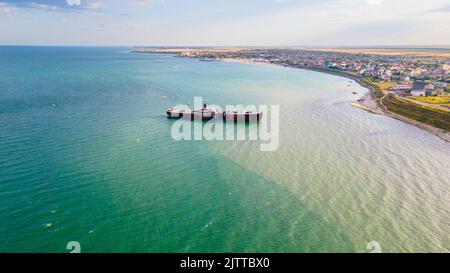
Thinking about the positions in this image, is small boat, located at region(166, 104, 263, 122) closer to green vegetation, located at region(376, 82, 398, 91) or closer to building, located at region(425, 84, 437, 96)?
building, located at region(425, 84, 437, 96)

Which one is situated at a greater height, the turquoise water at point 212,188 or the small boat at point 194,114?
the small boat at point 194,114

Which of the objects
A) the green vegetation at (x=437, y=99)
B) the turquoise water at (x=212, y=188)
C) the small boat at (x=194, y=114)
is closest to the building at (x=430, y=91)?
the green vegetation at (x=437, y=99)

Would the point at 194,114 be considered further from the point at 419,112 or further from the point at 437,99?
the point at 437,99

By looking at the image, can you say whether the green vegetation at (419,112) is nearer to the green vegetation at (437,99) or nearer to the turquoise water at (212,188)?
the green vegetation at (437,99)

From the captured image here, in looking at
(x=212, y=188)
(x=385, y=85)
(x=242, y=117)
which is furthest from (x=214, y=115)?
(x=385, y=85)

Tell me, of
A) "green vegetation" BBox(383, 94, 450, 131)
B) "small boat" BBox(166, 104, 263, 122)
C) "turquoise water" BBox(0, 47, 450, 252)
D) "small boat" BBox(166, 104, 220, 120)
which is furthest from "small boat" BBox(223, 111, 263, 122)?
"green vegetation" BBox(383, 94, 450, 131)

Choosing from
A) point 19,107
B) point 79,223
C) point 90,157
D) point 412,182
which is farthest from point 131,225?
point 19,107
